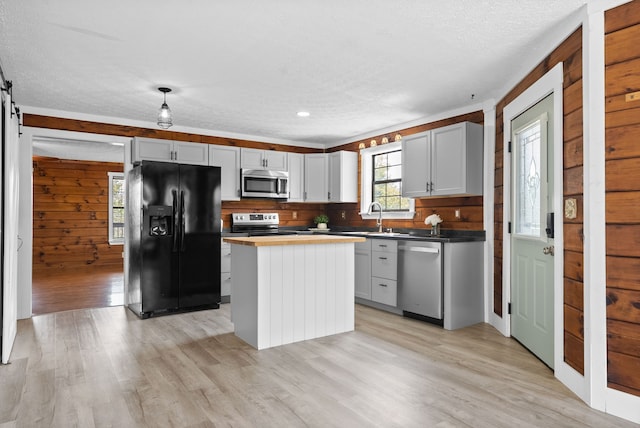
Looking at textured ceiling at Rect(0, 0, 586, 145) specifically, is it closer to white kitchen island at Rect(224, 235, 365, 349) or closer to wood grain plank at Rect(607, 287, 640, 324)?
white kitchen island at Rect(224, 235, 365, 349)

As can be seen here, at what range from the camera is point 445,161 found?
445cm

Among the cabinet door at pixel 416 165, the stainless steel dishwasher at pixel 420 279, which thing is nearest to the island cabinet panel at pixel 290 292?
the stainless steel dishwasher at pixel 420 279

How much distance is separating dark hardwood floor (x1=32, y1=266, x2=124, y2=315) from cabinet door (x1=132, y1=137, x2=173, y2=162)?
1910 millimetres

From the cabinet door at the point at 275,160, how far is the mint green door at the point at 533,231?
3.42 meters

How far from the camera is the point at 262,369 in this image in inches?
115

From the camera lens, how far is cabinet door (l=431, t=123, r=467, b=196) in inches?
169

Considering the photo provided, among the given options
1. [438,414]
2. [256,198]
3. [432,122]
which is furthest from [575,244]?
[256,198]

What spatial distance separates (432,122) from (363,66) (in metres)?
1.92

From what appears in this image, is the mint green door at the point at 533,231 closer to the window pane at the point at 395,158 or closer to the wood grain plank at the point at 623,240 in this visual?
the wood grain plank at the point at 623,240

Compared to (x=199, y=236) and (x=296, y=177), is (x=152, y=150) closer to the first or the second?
(x=199, y=236)

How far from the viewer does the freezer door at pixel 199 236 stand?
Result: 15.7 ft

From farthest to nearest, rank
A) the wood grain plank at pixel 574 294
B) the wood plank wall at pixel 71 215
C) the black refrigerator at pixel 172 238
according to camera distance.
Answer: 1. the wood plank wall at pixel 71 215
2. the black refrigerator at pixel 172 238
3. the wood grain plank at pixel 574 294

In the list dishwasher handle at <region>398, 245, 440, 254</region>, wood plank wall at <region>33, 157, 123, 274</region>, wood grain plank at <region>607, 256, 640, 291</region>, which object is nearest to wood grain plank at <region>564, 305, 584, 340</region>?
wood grain plank at <region>607, 256, 640, 291</region>

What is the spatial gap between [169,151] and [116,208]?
4.42 meters
